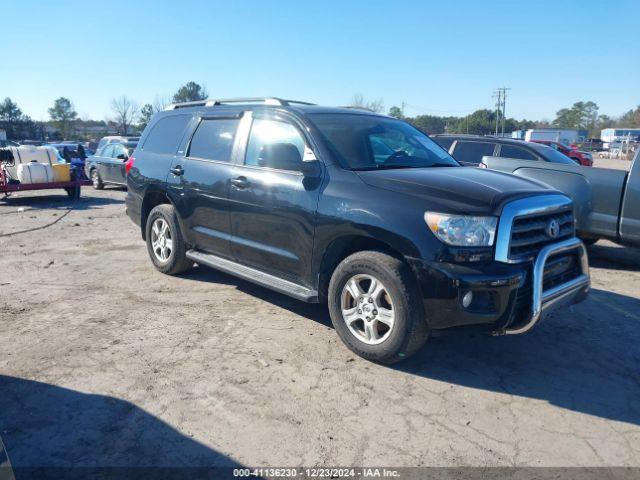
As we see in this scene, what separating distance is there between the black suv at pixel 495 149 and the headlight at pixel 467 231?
610 centimetres

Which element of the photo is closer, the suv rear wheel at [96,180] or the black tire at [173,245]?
the black tire at [173,245]

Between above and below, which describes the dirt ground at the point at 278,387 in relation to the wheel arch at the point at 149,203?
below

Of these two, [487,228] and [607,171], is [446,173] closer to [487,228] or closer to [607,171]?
[487,228]

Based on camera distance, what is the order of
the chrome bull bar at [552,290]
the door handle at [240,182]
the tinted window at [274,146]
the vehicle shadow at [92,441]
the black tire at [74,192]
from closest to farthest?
1. the vehicle shadow at [92,441]
2. the chrome bull bar at [552,290]
3. the tinted window at [274,146]
4. the door handle at [240,182]
5. the black tire at [74,192]

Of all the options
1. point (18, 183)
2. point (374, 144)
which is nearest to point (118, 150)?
point (18, 183)

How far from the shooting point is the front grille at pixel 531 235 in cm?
367

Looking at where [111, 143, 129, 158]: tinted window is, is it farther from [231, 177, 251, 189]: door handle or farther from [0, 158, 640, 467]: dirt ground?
[231, 177, 251, 189]: door handle

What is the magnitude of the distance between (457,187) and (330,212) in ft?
3.27

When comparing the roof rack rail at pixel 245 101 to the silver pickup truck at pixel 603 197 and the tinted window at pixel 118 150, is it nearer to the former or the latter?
the silver pickup truck at pixel 603 197

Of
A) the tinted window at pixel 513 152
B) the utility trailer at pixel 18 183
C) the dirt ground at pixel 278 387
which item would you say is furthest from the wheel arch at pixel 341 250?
the utility trailer at pixel 18 183

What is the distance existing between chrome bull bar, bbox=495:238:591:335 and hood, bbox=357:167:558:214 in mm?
451

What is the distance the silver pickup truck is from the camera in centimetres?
688

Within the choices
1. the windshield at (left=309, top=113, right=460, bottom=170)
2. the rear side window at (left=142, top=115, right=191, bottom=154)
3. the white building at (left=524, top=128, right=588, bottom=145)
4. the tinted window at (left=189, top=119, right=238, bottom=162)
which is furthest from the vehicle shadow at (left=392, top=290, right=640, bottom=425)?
the white building at (left=524, top=128, right=588, bottom=145)

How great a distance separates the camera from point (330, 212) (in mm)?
4164
